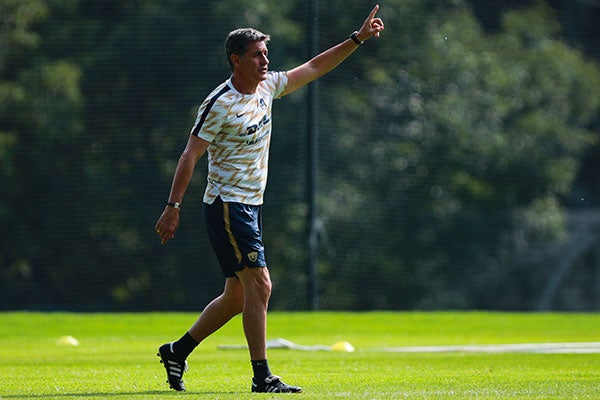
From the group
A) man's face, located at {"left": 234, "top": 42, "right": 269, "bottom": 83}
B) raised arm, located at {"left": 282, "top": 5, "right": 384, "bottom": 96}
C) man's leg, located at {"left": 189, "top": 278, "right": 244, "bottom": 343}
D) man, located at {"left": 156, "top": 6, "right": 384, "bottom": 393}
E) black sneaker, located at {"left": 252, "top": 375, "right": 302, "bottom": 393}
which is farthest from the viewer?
raised arm, located at {"left": 282, "top": 5, "right": 384, "bottom": 96}

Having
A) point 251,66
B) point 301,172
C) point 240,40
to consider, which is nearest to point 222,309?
point 251,66

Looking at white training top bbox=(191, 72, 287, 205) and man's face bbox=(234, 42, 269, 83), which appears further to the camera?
man's face bbox=(234, 42, 269, 83)

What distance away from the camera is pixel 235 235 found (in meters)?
6.58

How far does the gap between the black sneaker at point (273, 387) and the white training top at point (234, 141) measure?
915 millimetres

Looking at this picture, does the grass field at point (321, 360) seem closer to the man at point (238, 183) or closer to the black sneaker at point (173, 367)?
the black sneaker at point (173, 367)

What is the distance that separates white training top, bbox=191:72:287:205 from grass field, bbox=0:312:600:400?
102cm

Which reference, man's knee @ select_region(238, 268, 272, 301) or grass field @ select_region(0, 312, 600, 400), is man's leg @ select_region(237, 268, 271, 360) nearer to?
man's knee @ select_region(238, 268, 272, 301)

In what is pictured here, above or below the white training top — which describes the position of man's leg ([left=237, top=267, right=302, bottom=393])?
below

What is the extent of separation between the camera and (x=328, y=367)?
8.57 m

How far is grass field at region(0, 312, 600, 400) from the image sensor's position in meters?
6.55

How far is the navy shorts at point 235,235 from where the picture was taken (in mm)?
6578

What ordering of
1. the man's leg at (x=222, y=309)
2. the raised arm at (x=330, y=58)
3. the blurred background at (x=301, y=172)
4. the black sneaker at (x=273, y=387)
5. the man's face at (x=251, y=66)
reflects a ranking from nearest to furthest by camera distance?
the black sneaker at (x=273, y=387)
the man's face at (x=251, y=66)
the man's leg at (x=222, y=309)
the raised arm at (x=330, y=58)
the blurred background at (x=301, y=172)

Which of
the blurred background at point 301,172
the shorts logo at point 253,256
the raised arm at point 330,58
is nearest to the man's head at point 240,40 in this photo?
the raised arm at point 330,58

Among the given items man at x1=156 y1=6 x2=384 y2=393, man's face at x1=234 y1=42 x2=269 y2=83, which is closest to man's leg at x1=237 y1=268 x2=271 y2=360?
man at x1=156 y1=6 x2=384 y2=393
